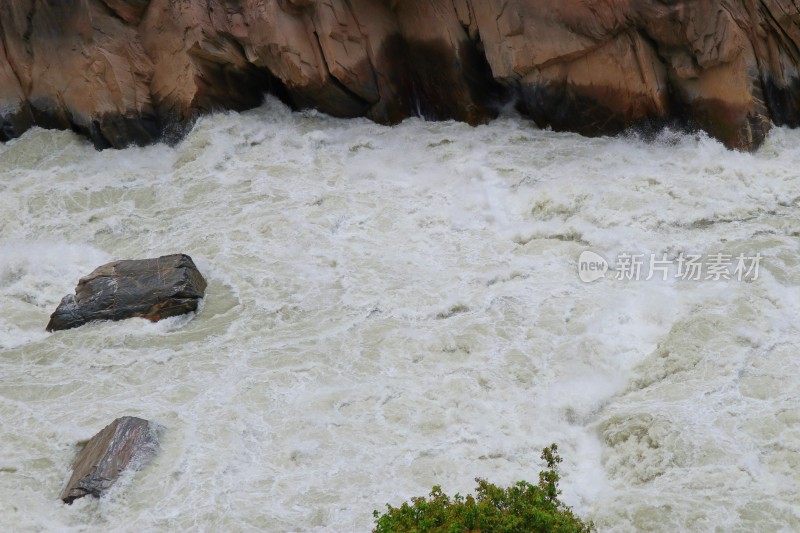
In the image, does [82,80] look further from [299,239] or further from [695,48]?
[695,48]

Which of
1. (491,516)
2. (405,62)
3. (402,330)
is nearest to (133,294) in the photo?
(402,330)

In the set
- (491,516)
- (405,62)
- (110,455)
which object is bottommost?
(110,455)

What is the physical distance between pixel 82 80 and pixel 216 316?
6.69 m

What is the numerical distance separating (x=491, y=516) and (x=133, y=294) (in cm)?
685

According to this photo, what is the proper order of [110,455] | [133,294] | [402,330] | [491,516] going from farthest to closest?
1. [133,294]
2. [402,330]
3. [110,455]
4. [491,516]

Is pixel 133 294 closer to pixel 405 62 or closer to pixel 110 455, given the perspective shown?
pixel 110 455

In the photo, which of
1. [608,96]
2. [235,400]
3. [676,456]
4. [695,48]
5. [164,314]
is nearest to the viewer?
[676,456]

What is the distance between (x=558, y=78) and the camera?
15102 millimetres

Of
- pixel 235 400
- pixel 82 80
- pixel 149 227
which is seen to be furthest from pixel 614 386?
pixel 82 80

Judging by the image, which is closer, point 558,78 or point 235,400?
point 235,400

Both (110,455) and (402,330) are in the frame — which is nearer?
(110,455)

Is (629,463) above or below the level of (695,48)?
below

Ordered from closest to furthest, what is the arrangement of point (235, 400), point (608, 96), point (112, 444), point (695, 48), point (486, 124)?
point (112, 444) → point (235, 400) → point (695, 48) → point (608, 96) → point (486, 124)

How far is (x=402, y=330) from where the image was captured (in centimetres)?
1163
